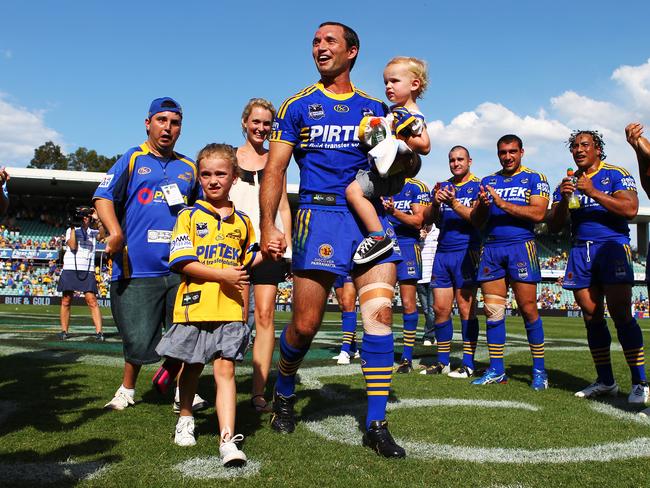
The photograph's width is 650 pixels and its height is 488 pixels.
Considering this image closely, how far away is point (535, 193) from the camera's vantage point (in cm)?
618

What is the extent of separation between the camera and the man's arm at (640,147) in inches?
164

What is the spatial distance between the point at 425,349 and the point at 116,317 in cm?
662

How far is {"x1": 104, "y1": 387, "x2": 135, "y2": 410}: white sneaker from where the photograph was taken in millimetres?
4323

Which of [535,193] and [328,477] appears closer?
[328,477]

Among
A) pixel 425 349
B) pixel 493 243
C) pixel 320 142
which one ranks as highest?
pixel 320 142

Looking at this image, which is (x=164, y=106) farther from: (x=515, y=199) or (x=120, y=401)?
(x=515, y=199)

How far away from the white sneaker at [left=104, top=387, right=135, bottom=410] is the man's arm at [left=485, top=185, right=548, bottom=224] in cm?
389

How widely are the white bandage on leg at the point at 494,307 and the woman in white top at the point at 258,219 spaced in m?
2.52

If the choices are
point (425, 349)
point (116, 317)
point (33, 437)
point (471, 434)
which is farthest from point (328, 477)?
point (425, 349)

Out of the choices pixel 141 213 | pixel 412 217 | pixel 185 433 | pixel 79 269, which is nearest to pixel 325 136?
pixel 141 213

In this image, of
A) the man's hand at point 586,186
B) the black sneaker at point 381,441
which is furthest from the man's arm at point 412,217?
the black sneaker at point 381,441

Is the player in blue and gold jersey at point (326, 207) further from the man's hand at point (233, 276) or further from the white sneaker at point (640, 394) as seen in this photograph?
the white sneaker at point (640, 394)

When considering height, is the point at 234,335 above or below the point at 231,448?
above

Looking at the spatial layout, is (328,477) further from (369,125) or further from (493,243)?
(493,243)
